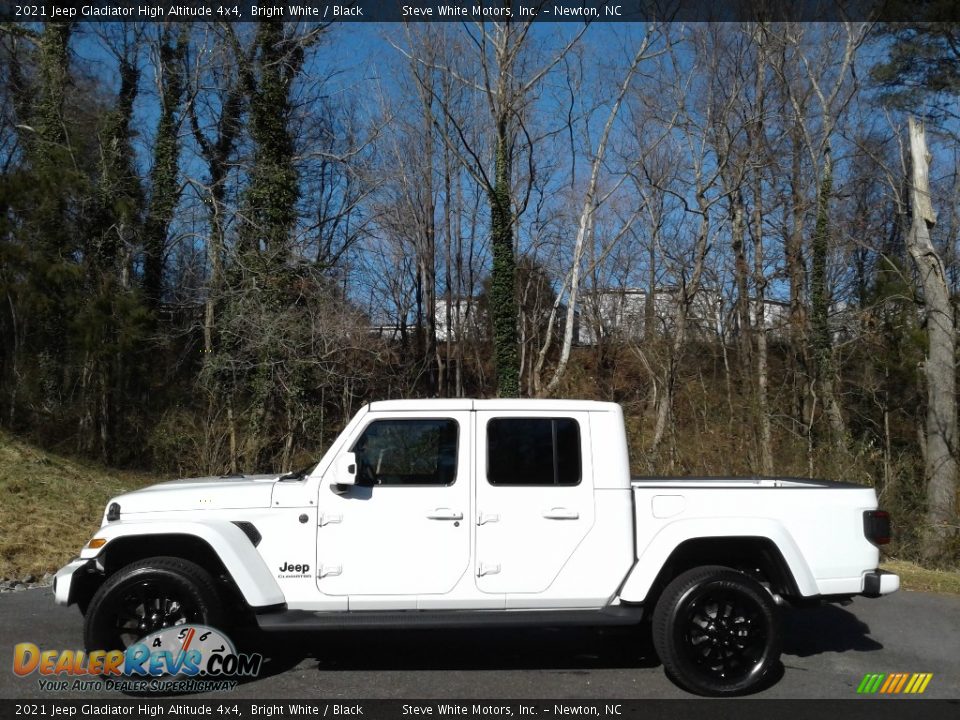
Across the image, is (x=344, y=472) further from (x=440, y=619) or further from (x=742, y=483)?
(x=742, y=483)

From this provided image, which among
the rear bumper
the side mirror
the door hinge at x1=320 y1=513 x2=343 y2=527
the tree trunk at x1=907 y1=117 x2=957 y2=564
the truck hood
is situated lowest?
the rear bumper

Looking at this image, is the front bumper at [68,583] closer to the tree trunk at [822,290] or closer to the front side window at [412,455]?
the front side window at [412,455]

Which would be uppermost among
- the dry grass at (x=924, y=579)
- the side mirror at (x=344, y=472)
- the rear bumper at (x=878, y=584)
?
the side mirror at (x=344, y=472)

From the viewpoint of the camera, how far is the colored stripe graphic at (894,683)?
19.2ft

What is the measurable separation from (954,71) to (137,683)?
20.7 m

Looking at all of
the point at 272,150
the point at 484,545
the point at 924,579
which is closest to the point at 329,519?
the point at 484,545

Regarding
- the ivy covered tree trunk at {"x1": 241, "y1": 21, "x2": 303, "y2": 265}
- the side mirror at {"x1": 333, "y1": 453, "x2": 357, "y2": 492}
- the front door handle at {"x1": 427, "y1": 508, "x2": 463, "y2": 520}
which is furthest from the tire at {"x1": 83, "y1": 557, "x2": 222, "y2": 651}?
the ivy covered tree trunk at {"x1": 241, "y1": 21, "x2": 303, "y2": 265}

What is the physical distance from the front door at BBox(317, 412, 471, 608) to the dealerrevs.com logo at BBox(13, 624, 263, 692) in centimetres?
82

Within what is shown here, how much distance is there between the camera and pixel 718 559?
6.12m

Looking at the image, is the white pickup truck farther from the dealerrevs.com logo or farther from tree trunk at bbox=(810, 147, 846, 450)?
tree trunk at bbox=(810, 147, 846, 450)

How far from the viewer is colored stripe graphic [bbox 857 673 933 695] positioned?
230 inches

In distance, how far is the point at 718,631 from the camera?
18.7ft

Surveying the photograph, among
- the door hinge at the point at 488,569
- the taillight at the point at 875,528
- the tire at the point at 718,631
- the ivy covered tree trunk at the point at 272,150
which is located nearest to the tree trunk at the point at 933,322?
the taillight at the point at 875,528

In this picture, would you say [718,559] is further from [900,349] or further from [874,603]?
[900,349]
